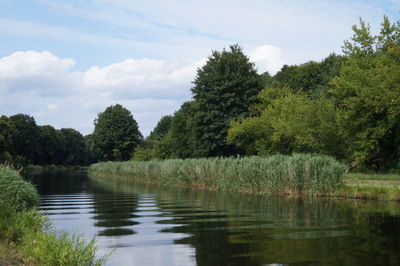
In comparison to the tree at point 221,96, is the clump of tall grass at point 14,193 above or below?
below

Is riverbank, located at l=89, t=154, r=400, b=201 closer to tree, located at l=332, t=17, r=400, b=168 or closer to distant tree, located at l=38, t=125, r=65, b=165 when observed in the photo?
tree, located at l=332, t=17, r=400, b=168

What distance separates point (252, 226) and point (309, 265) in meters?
6.38

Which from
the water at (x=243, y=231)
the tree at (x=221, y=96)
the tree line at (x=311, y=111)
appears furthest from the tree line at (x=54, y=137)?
the water at (x=243, y=231)

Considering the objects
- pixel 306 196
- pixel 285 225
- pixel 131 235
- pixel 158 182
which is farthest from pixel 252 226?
pixel 158 182

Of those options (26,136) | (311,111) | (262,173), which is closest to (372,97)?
(311,111)

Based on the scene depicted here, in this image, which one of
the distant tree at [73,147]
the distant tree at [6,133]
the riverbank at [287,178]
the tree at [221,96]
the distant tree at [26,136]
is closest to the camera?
the riverbank at [287,178]

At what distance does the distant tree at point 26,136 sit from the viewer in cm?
10943

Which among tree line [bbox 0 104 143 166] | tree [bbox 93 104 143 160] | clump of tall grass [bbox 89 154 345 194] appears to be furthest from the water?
tree [bbox 93 104 143 160]

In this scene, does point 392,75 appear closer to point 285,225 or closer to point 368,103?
point 368,103

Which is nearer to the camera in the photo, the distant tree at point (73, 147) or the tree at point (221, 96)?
the tree at point (221, 96)

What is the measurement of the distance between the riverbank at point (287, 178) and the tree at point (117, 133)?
59674mm

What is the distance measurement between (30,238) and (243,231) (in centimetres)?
705

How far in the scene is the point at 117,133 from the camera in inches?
4016

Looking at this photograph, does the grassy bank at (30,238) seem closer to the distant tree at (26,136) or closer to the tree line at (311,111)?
the tree line at (311,111)
